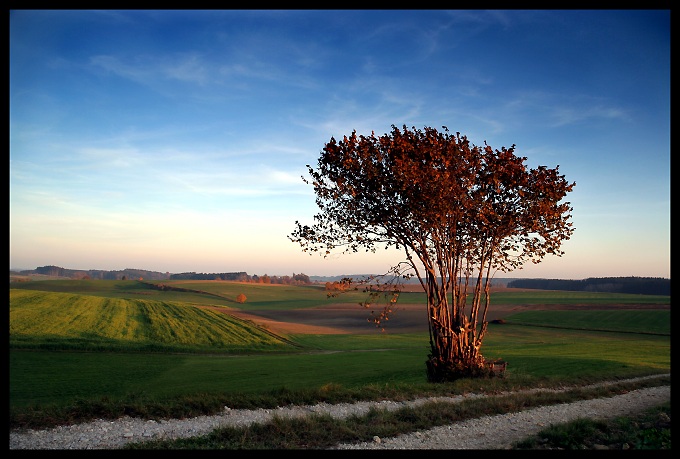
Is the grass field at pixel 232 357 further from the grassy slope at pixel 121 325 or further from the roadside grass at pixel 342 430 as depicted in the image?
the roadside grass at pixel 342 430

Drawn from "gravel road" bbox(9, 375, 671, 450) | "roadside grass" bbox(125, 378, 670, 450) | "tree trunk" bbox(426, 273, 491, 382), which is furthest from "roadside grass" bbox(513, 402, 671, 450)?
"tree trunk" bbox(426, 273, 491, 382)

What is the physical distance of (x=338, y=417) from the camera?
39.6ft

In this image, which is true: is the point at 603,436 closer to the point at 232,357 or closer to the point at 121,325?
the point at 232,357

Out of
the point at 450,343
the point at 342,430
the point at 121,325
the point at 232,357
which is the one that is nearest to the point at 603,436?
the point at 342,430

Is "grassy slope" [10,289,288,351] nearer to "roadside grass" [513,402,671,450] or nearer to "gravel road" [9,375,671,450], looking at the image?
"gravel road" [9,375,671,450]

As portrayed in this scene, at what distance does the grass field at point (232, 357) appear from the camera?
14.2 meters

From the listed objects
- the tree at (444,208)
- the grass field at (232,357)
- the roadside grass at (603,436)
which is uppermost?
the tree at (444,208)

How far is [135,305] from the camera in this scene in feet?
173

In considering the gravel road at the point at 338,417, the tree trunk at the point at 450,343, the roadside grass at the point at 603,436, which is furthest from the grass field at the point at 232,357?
the roadside grass at the point at 603,436

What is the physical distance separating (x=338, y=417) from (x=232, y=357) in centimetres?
2397

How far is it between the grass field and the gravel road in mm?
625

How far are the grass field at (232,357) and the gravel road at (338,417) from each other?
2.05ft

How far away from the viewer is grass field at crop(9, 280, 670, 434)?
46.7 feet
